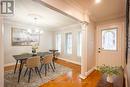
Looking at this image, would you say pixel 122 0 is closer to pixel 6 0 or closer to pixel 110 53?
pixel 110 53

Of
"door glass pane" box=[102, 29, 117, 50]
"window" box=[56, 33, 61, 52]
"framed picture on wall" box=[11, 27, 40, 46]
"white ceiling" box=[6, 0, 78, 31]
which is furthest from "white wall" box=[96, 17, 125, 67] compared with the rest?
"framed picture on wall" box=[11, 27, 40, 46]

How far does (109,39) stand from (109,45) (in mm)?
262

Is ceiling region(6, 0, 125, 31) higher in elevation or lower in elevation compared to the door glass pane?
higher

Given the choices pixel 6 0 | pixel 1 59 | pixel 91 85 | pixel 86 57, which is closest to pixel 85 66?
pixel 86 57

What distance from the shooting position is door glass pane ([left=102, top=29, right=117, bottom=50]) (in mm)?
3756

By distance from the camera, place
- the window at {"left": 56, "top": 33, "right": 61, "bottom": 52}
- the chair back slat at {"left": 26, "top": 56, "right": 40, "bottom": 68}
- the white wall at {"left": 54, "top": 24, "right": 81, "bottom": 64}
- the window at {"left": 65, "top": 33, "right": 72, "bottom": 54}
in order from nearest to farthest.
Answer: the chair back slat at {"left": 26, "top": 56, "right": 40, "bottom": 68} → the white wall at {"left": 54, "top": 24, "right": 81, "bottom": 64} → the window at {"left": 65, "top": 33, "right": 72, "bottom": 54} → the window at {"left": 56, "top": 33, "right": 61, "bottom": 52}

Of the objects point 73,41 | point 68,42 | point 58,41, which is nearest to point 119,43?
point 73,41

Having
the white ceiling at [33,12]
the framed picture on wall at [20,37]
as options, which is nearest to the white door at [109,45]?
the white ceiling at [33,12]

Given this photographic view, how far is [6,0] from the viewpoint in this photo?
130 cm

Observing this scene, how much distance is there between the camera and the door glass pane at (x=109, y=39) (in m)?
3.76

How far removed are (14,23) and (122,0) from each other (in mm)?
4847

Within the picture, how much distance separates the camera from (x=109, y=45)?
3900mm

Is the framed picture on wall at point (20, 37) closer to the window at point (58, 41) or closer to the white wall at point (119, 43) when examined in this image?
the window at point (58, 41)

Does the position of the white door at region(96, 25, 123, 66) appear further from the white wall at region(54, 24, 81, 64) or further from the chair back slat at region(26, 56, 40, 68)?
the chair back slat at region(26, 56, 40, 68)
